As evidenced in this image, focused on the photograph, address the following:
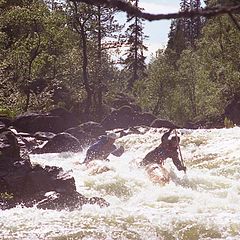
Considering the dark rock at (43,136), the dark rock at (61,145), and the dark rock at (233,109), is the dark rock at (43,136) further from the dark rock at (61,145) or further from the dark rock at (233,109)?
the dark rock at (233,109)

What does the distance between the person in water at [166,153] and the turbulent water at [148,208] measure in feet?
1.15

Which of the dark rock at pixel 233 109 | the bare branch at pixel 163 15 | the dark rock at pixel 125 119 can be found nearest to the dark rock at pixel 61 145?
the dark rock at pixel 125 119

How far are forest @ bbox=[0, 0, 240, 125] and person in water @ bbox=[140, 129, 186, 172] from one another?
14966 millimetres

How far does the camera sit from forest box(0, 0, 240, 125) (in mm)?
29656

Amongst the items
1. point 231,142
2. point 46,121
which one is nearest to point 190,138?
point 231,142

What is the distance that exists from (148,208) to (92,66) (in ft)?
78.7

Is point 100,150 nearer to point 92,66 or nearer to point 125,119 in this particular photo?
point 125,119

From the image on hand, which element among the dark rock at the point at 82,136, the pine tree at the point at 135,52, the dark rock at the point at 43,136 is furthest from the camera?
the pine tree at the point at 135,52

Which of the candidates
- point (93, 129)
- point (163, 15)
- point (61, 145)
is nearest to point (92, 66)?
point (93, 129)

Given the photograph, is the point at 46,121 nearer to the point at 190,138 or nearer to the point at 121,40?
the point at 190,138

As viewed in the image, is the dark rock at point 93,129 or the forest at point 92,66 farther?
the forest at point 92,66

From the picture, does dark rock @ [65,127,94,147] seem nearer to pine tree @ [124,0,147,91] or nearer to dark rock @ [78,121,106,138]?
dark rock @ [78,121,106,138]

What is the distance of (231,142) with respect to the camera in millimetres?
19203

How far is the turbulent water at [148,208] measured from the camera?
9.68 meters
